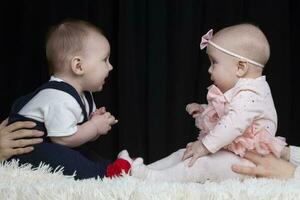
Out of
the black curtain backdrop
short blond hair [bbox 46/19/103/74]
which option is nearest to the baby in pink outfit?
short blond hair [bbox 46/19/103/74]

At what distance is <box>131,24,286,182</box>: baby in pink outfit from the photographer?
1505 mm

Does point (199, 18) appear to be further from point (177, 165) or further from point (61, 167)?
point (61, 167)

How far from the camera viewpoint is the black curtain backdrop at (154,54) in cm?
227

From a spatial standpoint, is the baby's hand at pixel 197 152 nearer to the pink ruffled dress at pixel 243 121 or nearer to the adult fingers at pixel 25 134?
the pink ruffled dress at pixel 243 121

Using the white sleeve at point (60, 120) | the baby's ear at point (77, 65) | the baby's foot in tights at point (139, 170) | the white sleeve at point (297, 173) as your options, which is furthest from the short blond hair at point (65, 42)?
the white sleeve at point (297, 173)

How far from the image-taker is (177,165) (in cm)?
157

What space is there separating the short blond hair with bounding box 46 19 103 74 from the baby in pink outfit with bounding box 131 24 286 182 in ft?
1.14

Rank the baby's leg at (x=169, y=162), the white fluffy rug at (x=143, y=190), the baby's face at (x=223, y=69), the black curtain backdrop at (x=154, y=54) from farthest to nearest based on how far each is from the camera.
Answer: the black curtain backdrop at (x=154, y=54) → the baby's leg at (x=169, y=162) → the baby's face at (x=223, y=69) → the white fluffy rug at (x=143, y=190)

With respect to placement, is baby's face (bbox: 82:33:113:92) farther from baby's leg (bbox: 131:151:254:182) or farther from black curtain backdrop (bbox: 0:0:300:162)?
black curtain backdrop (bbox: 0:0:300:162)

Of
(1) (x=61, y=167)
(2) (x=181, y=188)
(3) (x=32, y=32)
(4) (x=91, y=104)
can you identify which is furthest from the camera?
(3) (x=32, y=32)

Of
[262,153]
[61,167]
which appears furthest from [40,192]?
[262,153]

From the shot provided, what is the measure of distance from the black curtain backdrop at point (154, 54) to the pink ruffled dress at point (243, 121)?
0.71 meters

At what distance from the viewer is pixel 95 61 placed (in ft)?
5.37

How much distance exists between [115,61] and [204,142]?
0.86 metres
